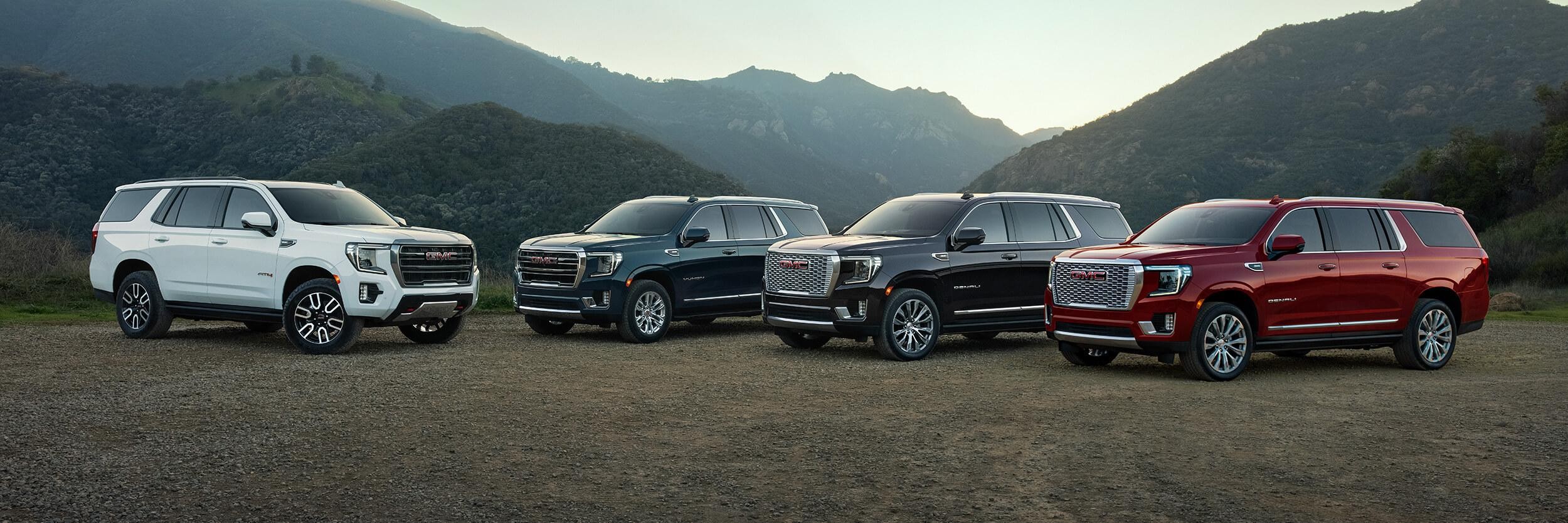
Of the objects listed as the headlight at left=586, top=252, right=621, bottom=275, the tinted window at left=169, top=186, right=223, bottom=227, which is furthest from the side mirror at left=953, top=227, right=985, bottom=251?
the tinted window at left=169, top=186, right=223, bottom=227

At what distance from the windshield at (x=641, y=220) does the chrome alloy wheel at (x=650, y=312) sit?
2.96 feet

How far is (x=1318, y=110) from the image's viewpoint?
→ 75875mm

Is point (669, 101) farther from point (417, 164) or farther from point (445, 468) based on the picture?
point (445, 468)

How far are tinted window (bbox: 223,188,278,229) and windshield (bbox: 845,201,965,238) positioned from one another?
7.04m

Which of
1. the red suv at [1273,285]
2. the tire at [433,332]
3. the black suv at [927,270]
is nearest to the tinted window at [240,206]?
the tire at [433,332]

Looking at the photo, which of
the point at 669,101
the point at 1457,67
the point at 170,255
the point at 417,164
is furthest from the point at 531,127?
the point at 669,101

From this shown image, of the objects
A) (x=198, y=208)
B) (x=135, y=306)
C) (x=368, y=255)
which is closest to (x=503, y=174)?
(x=135, y=306)

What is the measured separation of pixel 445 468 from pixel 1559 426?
790 cm

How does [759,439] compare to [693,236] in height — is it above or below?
below

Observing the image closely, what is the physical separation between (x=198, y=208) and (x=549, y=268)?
13.8ft

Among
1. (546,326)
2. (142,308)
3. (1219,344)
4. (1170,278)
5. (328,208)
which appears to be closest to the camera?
(1170,278)

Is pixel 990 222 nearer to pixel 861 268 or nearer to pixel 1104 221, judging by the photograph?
pixel 1104 221

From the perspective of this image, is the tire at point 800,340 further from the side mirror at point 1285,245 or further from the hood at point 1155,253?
the side mirror at point 1285,245

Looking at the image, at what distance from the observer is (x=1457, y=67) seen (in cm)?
7444
